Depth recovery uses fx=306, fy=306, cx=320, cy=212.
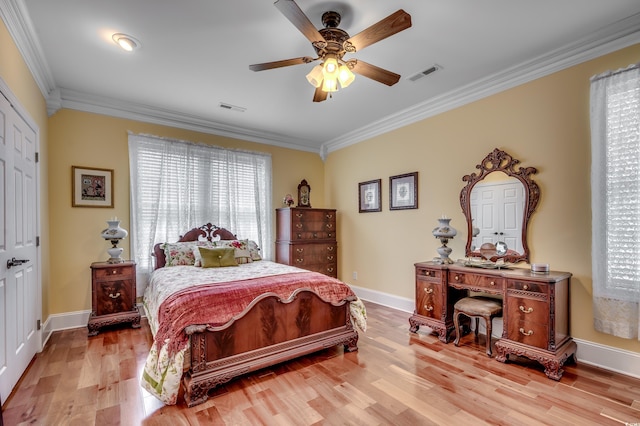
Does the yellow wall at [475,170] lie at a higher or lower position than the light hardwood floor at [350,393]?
higher

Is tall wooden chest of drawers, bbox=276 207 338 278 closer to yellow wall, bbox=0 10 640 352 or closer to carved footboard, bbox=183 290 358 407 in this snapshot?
yellow wall, bbox=0 10 640 352

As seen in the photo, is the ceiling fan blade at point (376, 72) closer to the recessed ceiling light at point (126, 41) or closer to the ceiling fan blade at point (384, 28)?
the ceiling fan blade at point (384, 28)

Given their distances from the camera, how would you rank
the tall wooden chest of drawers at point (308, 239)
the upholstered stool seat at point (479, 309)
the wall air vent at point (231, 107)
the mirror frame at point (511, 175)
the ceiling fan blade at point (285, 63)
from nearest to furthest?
1. the ceiling fan blade at point (285, 63)
2. the upholstered stool seat at point (479, 309)
3. the mirror frame at point (511, 175)
4. the wall air vent at point (231, 107)
5. the tall wooden chest of drawers at point (308, 239)

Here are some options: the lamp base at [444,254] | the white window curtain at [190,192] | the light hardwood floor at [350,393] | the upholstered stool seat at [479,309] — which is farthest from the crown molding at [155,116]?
the upholstered stool seat at [479,309]

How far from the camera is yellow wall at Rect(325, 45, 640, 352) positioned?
8.93 ft

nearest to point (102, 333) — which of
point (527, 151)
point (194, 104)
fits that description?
point (194, 104)

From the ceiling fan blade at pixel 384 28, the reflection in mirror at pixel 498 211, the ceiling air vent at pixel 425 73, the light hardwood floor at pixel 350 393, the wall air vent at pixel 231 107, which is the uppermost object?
the ceiling air vent at pixel 425 73

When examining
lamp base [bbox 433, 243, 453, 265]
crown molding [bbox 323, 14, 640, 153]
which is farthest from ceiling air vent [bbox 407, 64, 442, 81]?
lamp base [bbox 433, 243, 453, 265]

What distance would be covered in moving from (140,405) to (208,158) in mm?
3296

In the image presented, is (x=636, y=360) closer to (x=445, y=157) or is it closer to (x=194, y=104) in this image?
(x=445, y=157)

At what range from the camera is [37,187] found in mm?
3002

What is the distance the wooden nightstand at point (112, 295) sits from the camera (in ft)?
11.3

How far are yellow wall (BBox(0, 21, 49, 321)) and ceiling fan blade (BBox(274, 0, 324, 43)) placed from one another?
1.99m

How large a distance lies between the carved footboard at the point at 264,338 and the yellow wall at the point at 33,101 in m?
2.23
